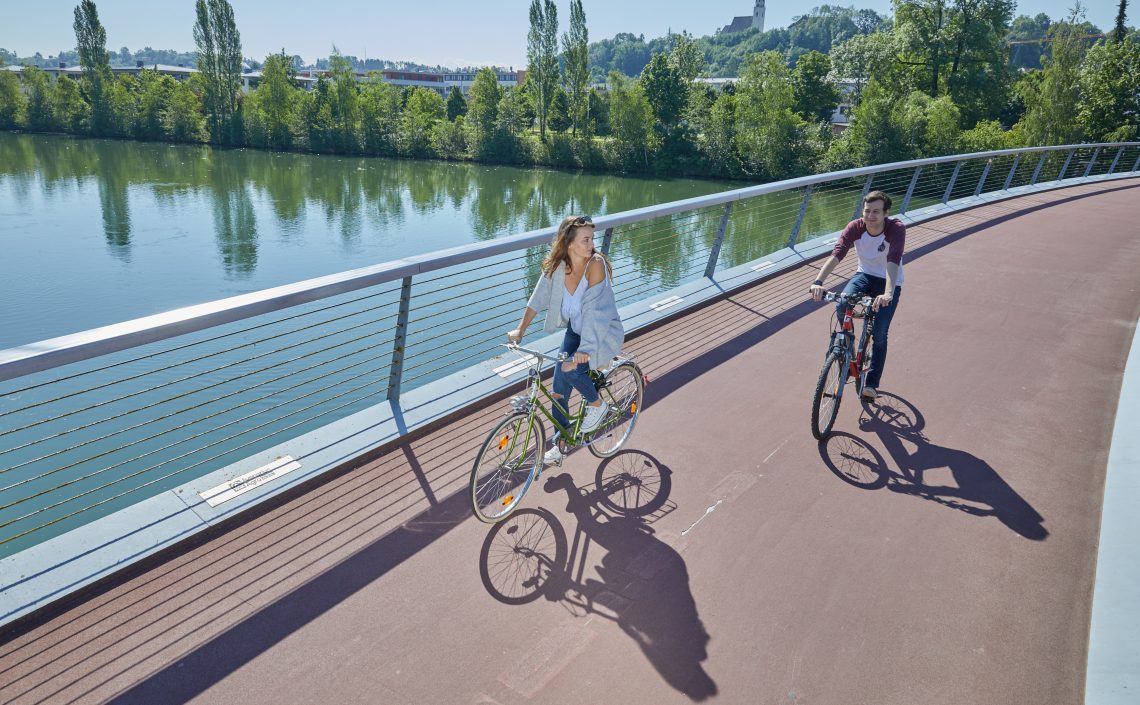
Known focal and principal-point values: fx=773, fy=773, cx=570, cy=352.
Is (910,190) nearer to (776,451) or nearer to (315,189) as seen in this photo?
(776,451)

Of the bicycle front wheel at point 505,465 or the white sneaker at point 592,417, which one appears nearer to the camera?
the bicycle front wheel at point 505,465

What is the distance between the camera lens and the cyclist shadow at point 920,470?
4.22 metres

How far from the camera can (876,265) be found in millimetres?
5305

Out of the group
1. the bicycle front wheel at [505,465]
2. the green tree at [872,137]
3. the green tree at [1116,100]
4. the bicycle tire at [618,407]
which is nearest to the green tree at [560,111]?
the green tree at [872,137]

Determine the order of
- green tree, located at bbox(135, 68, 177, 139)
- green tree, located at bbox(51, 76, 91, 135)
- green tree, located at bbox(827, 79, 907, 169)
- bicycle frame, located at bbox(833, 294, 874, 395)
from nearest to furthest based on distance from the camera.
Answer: bicycle frame, located at bbox(833, 294, 874, 395), green tree, located at bbox(827, 79, 907, 169), green tree, located at bbox(135, 68, 177, 139), green tree, located at bbox(51, 76, 91, 135)

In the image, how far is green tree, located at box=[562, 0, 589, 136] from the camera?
65.7 meters

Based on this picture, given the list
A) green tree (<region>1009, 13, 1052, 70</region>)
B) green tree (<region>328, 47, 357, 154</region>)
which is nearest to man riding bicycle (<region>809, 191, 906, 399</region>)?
green tree (<region>328, 47, 357, 154</region>)

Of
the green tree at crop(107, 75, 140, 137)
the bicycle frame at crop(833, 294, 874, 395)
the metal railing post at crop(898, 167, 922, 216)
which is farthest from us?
the green tree at crop(107, 75, 140, 137)

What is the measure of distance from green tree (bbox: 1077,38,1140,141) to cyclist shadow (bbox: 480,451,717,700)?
133 ft

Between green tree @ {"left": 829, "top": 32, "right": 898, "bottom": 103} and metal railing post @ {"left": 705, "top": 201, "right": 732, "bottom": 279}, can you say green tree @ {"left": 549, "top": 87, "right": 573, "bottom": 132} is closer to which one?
green tree @ {"left": 829, "top": 32, "right": 898, "bottom": 103}

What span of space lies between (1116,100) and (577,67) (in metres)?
40.7

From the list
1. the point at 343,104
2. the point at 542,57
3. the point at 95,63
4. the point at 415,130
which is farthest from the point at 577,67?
the point at 95,63

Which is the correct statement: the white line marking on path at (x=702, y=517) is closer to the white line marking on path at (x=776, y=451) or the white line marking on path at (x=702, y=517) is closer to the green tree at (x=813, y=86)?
the white line marking on path at (x=776, y=451)

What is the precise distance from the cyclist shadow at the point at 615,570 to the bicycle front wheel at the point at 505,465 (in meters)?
0.11
